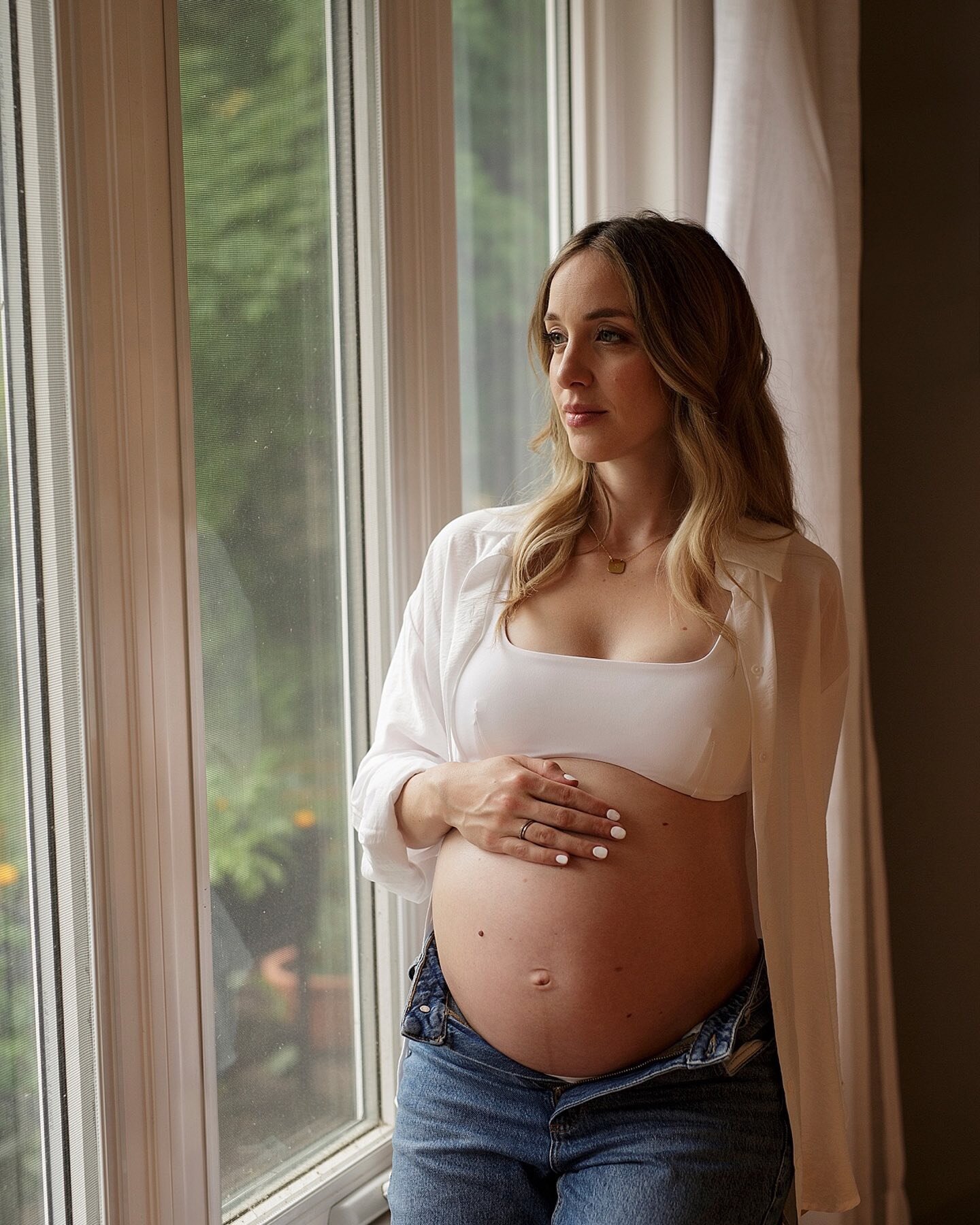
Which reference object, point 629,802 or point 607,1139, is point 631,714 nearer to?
point 629,802

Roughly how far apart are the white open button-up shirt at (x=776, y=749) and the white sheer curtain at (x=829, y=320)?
50 cm

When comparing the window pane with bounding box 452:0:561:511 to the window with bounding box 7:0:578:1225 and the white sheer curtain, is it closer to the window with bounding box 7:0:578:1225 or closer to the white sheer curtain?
the window with bounding box 7:0:578:1225

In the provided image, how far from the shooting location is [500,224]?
170 cm

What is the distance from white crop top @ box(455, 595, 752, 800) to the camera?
1132 millimetres

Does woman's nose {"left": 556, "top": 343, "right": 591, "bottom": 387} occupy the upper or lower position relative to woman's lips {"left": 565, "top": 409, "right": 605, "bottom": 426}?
upper

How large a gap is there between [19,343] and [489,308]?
0.83m

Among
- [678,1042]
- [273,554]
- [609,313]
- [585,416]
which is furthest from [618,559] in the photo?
[678,1042]

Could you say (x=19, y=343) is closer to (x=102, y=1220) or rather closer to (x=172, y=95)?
(x=172, y=95)

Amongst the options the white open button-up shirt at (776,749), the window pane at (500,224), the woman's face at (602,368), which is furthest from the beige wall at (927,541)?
the woman's face at (602,368)

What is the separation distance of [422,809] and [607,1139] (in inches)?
14.7

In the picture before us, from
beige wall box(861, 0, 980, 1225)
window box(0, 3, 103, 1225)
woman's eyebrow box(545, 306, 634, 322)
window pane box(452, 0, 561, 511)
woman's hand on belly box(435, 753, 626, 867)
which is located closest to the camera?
window box(0, 3, 103, 1225)

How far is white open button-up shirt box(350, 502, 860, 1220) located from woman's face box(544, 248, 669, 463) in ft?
0.55

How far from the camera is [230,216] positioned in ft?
4.08

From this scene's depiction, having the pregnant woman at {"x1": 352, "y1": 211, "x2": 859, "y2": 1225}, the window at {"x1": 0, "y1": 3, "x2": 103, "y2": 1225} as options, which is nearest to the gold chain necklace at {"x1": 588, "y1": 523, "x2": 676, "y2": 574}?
the pregnant woman at {"x1": 352, "y1": 211, "x2": 859, "y2": 1225}
